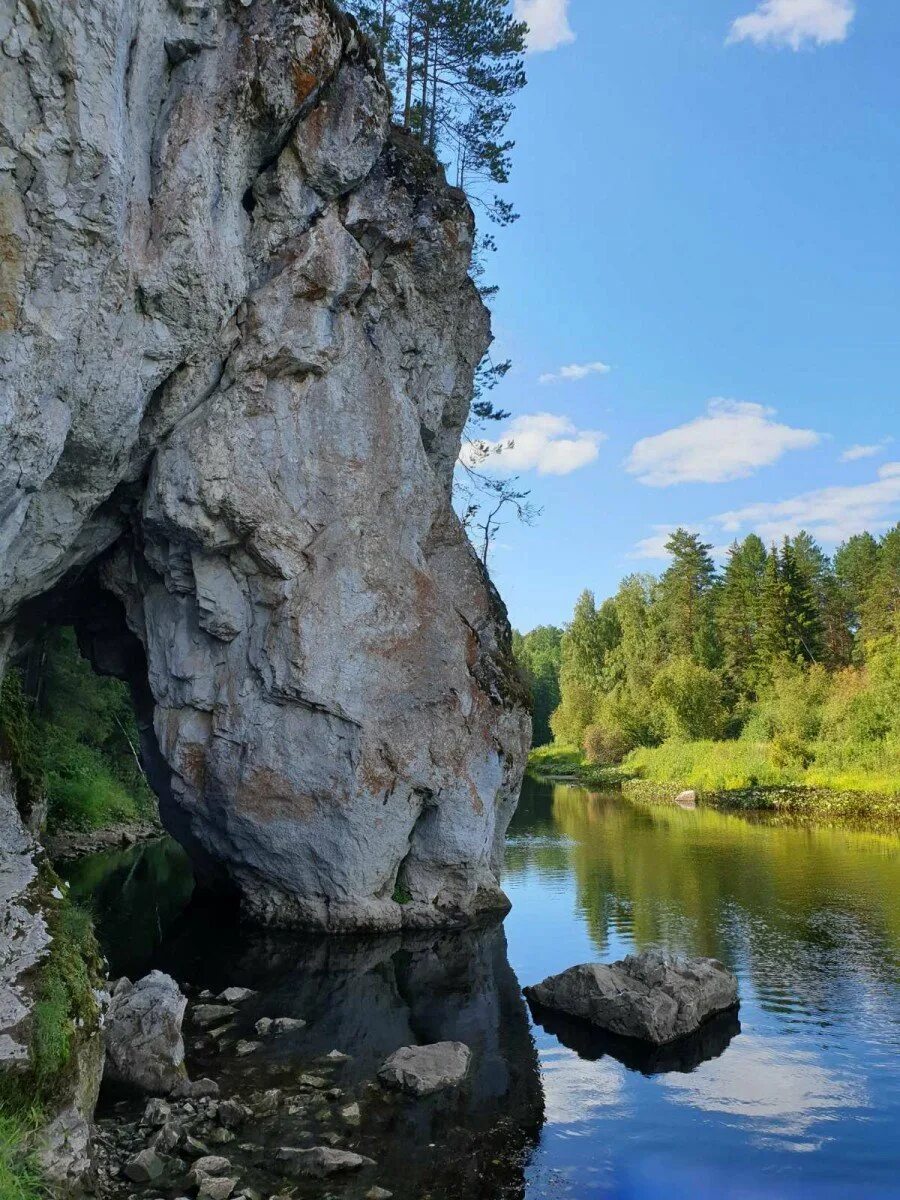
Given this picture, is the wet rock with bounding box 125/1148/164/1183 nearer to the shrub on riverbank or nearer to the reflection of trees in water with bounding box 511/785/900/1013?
the reflection of trees in water with bounding box 511/785/900/1013

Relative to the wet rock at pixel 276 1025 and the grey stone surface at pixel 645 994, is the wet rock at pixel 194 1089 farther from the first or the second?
the grey stone surface at pixel 645 994

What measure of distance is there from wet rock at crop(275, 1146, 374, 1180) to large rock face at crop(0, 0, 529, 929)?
8.97 metres

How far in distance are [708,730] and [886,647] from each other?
508 inches

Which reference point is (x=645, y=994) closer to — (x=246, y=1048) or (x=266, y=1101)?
(x=246, y=1048)

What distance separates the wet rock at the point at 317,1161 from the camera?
29.3ft

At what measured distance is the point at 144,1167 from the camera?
8.59 meters

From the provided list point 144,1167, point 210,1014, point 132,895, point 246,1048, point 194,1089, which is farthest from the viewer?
point 132,895

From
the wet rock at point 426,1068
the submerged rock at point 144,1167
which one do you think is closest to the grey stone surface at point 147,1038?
the submerged rock at point 144,1167

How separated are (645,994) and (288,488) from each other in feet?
37.3

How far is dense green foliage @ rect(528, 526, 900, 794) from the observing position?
44094 mm

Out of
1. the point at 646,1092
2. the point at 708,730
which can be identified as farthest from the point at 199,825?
the point at 708,730

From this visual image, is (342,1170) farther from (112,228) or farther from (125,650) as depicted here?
(125,650)

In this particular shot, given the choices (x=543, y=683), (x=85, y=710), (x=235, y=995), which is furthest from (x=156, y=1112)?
(x=543, y=683)

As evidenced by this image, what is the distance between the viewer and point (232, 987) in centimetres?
1470
